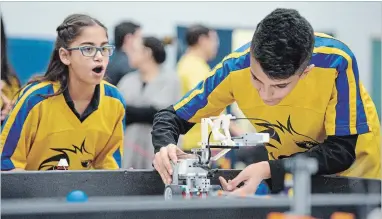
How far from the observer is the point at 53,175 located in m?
1.81

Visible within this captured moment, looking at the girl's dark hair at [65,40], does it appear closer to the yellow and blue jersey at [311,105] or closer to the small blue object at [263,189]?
the yellow and blue jersey at [311,105]

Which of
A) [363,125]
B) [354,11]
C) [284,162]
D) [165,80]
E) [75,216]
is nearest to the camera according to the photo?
[75,216]

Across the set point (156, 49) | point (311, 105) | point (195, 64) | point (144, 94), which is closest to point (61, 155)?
point (311, 105)

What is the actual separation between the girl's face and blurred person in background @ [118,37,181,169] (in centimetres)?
150

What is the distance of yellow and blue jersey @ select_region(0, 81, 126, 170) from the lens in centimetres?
230

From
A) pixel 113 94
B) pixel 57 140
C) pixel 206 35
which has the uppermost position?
pixel 206 35

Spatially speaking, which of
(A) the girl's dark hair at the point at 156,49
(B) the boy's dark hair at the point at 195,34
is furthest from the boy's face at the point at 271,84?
(B) the boy's dark hair at the point at 195,34

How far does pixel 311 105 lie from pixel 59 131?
93 cm

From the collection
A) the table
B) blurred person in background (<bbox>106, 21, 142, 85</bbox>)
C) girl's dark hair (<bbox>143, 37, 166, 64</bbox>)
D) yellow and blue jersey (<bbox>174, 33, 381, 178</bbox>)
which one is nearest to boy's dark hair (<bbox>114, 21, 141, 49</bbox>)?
blurred person in background (<bbox>106, 21, 142, 85</bbox>)

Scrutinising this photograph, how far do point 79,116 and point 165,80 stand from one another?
5.46 ft

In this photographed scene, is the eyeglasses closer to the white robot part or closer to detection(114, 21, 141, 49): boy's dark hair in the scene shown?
the white robot part

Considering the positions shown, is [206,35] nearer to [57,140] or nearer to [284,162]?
[57,140]

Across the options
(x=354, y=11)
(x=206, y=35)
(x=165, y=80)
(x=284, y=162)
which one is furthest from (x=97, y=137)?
(x=354, y=11)

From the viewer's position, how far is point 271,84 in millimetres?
1729
